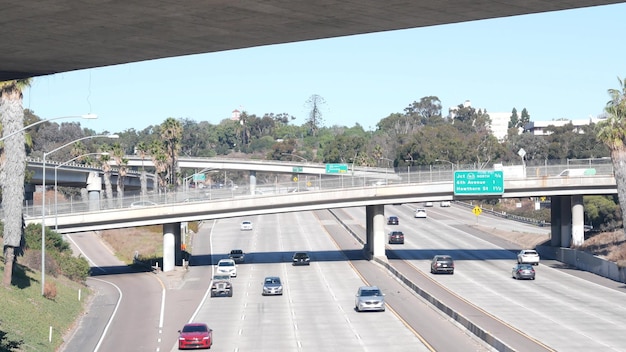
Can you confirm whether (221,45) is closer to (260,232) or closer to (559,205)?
(559,205)

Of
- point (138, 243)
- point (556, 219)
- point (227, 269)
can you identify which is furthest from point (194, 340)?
point (138, 243)

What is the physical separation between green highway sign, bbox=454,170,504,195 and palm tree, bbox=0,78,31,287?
4066 centimetres

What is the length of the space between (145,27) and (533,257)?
67767 mm

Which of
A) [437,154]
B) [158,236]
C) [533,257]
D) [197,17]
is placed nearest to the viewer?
[197,17]

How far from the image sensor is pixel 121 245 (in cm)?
10319

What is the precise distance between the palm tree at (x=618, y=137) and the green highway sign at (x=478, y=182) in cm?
1038

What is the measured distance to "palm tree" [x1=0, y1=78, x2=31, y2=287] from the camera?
51.2 metres

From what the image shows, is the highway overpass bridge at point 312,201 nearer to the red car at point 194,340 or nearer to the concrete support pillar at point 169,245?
the concrete support pillar at point 169,245

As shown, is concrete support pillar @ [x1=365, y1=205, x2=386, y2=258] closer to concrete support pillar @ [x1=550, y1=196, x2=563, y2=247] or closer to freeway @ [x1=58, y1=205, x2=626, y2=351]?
freeway @ [x1=58, y1=205, x2=626, y2=351]

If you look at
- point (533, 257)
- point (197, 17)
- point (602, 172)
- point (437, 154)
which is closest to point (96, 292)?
point (533, 257)

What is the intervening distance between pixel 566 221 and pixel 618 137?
17014 millimetres

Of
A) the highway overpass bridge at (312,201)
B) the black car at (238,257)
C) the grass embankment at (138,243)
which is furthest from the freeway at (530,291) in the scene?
the grass embankment at (138,243)

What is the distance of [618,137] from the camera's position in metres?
73.1

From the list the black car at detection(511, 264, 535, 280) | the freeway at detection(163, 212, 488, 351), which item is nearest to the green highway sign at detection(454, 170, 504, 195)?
the freeway at detection(163, 212, 488, 351)
